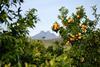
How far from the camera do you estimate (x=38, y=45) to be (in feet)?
37.8

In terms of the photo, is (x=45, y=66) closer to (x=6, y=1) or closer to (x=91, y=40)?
(x=6, y=1)

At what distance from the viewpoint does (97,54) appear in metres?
18.3

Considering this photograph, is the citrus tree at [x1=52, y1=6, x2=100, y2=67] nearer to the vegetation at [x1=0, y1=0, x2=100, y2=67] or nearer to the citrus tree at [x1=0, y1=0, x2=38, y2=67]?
the vegetation at [x1=0, y1=0, x2=100, y2=67]

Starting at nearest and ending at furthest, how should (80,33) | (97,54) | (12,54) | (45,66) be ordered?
(45,66)
(12,54)
(97,54)
(80,33)

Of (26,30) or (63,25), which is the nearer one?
(26,30)

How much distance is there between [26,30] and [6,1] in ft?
3.48

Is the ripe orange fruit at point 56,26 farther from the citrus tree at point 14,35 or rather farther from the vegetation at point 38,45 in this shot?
the citrus tree at point 14,35

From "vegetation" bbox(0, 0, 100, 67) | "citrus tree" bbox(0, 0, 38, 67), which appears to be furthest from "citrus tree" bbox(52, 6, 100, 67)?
"citrus tree" bbox(0, 0, 38, 67)

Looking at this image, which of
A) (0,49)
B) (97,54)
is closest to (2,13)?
(0,49)

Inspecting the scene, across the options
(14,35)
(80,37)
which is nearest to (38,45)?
(14,35)

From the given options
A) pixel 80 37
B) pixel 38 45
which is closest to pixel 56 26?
pixel 80 37

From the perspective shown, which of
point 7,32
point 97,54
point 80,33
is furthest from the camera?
point 80,33

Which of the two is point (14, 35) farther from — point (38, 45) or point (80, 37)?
point (80, 37)

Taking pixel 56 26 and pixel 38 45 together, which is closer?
pixel 38 45
